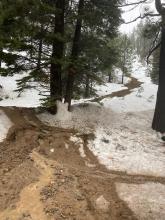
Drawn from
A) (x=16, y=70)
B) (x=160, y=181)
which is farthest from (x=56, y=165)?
(x=16, y=70)

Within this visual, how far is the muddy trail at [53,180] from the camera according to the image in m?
6.74

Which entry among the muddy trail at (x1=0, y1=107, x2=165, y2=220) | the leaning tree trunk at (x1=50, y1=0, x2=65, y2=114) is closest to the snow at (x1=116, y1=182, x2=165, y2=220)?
the muddy trail at (x1=0, y1=107, x2=165, y2=220)

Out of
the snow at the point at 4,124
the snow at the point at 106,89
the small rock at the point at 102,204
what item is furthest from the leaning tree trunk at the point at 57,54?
the snow at the point at 106,89

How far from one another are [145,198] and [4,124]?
217 inches

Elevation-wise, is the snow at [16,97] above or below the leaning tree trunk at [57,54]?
below

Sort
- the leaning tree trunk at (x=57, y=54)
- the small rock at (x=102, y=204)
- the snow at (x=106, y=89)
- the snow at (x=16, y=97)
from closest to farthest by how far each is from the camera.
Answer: the small rock at (x=102, y=204) → the leaning tree trunk at (x=57, y=54) → the snow at (x=16, y=97) → the snow at (x=106, y=89)

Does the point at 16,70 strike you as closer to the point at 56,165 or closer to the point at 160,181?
the point at 56,165

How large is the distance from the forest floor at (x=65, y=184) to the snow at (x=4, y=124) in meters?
0.17

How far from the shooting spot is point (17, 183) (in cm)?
753

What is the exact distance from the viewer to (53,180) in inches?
310

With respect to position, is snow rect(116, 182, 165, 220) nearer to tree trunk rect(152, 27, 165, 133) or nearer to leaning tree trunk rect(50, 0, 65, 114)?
leaning tree trunk rect(50, 0, 65, 114)

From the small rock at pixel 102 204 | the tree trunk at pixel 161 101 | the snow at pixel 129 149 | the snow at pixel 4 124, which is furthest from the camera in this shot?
the tree trunk at pixel 161 101

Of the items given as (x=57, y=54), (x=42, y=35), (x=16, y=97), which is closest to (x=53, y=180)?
(x=42, y=35)

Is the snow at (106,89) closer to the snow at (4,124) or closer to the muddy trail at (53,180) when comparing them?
the snow at (4,124)
